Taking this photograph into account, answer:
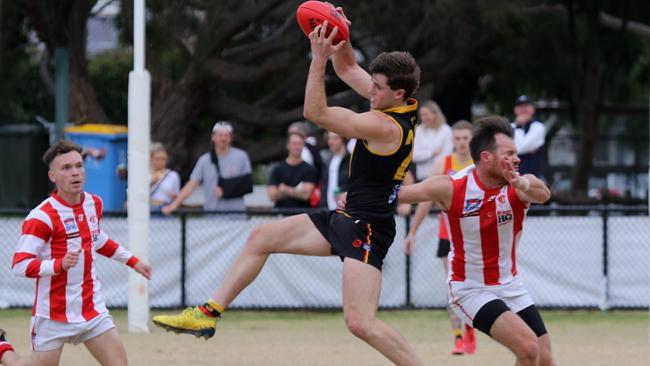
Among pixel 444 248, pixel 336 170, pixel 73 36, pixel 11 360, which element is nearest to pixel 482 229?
pixel 11 360

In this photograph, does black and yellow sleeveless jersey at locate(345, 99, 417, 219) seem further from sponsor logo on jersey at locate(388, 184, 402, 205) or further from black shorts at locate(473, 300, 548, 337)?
black shorts at locate(473, 300, 548, 337)

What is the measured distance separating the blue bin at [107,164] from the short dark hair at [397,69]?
330 inches

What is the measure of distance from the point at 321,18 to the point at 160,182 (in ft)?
23.5

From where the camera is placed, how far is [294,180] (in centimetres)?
1356

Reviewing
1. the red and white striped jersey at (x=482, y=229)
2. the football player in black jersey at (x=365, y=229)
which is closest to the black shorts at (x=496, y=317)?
the red and white striped jersey at (x=482, y=229)

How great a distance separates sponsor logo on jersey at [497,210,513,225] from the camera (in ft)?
24.1

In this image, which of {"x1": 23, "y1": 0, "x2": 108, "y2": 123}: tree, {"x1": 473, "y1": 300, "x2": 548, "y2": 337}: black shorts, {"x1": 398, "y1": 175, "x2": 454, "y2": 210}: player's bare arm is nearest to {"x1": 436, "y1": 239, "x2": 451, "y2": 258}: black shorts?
{"x1": 473, "y1": 300, "x2": 548, "y2": 337}: black shorts

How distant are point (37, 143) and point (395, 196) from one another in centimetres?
1273

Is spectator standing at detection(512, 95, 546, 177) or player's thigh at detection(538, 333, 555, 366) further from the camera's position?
spectator standing at detection(512, 95, 546, 177)

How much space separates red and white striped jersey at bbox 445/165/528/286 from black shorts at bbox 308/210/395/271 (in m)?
0.49

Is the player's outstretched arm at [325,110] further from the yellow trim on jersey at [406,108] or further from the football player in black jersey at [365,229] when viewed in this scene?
the yellow trim on jersey at [406,108]

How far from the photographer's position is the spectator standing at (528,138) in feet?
41.4

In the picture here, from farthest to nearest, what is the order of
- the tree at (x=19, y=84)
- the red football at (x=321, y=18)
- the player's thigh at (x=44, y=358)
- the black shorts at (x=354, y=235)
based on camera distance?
the tree at (x=19, y=84) → the player's thigh at (x=44, y=358) → the black shorts at (x=354, y=235) → the red football at (x=321, y=18)

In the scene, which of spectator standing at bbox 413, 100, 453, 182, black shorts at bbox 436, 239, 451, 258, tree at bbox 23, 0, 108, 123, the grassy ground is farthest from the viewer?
tree at bbox 23, 0, 108, 123
